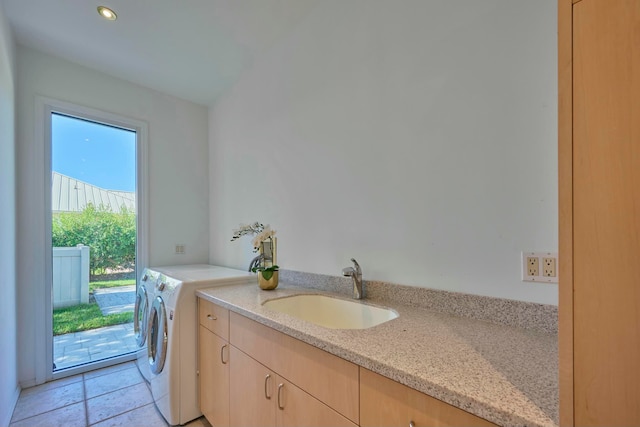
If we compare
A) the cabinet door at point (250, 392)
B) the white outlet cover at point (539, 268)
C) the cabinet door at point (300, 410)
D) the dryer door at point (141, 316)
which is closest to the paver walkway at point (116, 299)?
the dryer door at point (141, 316)

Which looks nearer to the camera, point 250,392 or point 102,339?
point 250,392

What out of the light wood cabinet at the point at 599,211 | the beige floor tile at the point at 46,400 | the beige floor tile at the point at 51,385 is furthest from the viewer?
the beige floor tile at the point at 51,385

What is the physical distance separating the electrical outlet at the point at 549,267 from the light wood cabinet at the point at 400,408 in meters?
0.65

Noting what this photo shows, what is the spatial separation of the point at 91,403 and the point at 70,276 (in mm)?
1049

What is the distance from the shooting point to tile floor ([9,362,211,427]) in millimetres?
1851

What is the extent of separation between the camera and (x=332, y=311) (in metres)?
1.61

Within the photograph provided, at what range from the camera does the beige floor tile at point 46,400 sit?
1928 millimetres

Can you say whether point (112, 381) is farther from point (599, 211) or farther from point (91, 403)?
point (599, 211)

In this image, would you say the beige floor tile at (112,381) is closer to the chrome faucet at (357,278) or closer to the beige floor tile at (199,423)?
the beige floor tile at (199,423)

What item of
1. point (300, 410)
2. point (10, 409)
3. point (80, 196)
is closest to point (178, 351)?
point (300, 410)

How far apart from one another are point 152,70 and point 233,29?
0.98 meters

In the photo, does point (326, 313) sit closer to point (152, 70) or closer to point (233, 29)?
point (233, 29)

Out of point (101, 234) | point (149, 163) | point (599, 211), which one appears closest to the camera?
point (599, 211)

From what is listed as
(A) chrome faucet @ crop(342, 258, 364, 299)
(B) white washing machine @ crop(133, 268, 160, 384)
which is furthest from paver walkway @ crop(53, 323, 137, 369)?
(A) chrome faucet @ crop(342, 258, 364, 299)
